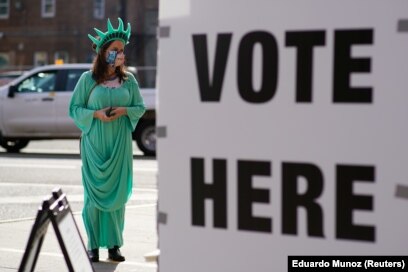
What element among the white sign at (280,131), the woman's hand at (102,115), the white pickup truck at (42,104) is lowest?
the white pickup truck at (42,104)

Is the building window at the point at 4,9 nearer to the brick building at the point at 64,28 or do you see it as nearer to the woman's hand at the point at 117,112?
the brick building at the point at 64,28

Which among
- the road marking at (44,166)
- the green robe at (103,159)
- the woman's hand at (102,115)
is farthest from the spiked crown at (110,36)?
the road marking at (44,166)

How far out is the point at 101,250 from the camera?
24.6 ft

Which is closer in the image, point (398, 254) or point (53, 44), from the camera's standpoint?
point (398, 254)

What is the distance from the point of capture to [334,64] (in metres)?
2.15

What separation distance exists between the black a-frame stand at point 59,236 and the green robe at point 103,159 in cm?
289

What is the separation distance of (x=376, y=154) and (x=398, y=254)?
233 millimetres

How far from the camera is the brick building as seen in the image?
46219 mm

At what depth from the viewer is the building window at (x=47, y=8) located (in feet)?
159

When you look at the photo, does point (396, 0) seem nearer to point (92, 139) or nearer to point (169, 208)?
point (169, 208)

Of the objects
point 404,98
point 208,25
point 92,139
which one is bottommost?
point 92,139

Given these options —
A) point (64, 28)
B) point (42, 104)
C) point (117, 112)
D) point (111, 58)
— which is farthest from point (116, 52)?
point (64, 28)

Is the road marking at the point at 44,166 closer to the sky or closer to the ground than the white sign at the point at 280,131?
closer to the ground

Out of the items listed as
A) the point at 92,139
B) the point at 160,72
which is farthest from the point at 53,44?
the point at 160,72
